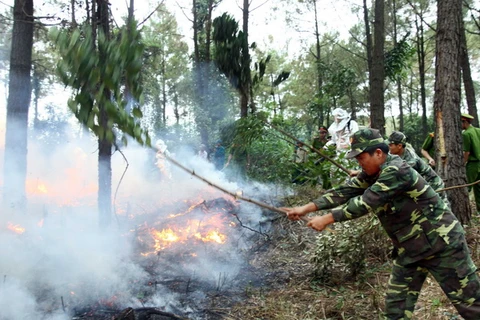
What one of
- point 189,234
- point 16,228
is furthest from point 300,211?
point 16,228

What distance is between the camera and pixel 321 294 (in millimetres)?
4457

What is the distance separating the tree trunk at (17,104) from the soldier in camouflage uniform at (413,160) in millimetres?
6367

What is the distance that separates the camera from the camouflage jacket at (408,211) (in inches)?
109

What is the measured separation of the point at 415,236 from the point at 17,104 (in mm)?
6855

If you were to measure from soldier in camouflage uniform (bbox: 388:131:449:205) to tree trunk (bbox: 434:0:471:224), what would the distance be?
90 centimetres

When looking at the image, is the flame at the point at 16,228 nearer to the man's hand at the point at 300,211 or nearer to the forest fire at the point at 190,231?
the forest fire at the point at 190,231

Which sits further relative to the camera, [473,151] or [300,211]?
[473,151]

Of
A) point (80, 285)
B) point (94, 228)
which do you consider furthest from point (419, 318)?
point (94, 228)

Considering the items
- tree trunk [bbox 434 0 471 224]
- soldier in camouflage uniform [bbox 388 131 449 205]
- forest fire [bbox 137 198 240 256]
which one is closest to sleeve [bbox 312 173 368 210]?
soldier in camouflage uniform [bbox 388 131 449 205]

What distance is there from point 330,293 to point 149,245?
3204 mm

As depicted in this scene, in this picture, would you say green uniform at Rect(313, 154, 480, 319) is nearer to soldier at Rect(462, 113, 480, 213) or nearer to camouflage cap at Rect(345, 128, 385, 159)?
camouflage cap at Rect(345, 128, 385, 159)

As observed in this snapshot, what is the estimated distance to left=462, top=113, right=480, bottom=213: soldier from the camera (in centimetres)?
602

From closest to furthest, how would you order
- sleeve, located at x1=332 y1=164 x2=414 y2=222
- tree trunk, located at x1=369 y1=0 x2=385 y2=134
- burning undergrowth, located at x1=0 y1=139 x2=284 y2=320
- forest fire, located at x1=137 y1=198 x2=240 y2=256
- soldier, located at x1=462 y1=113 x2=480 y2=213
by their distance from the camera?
sleeve, located at x1=332 y1=164 x2=414 y2=222, burning undergrowth, located at x1=0 y1=139 x2=284 y2=320, soldier, located at x1=462 y1=113 x2=480 y2=213, forest fire, located at x1=137 y1=198 x2=240 y2=256, tree trunk, located at x1=369 y1=0 x2=385 y2=134

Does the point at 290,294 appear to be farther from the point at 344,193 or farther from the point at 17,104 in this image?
the point at 17,104
